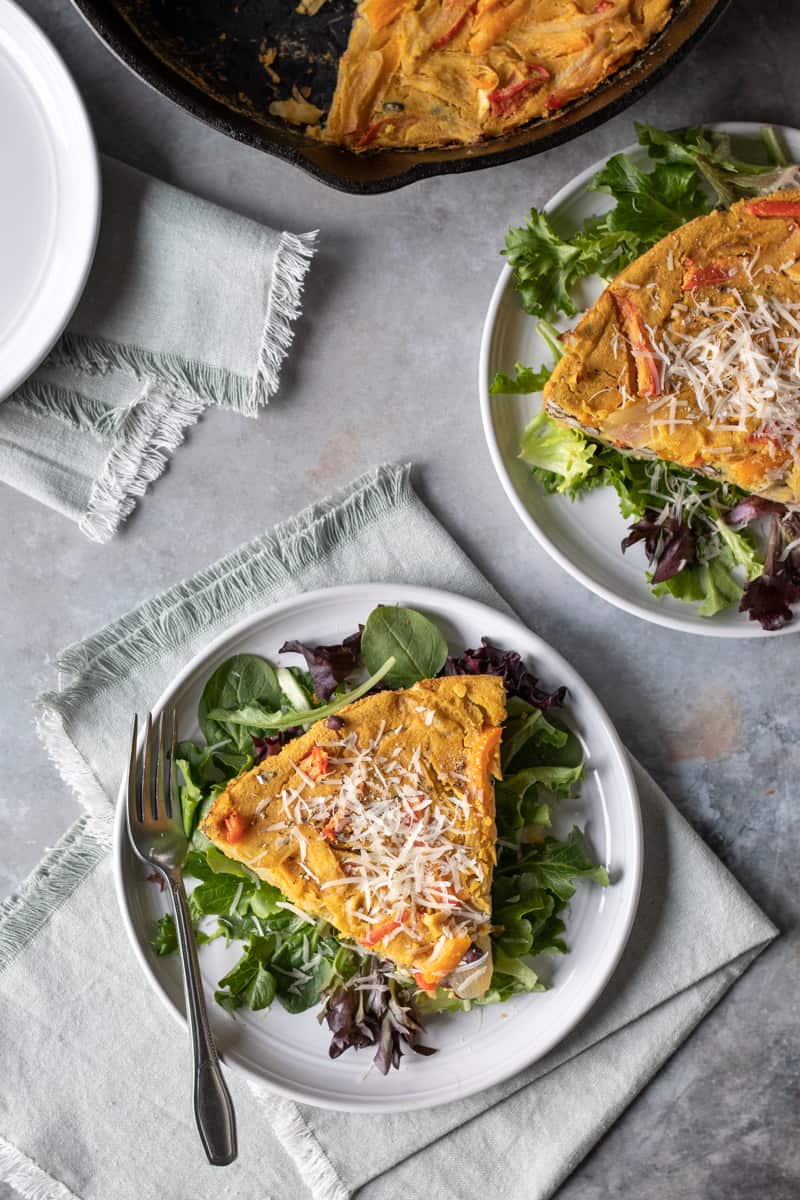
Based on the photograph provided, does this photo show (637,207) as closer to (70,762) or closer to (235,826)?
(235,826)

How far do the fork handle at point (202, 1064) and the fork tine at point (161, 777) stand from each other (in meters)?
0.15

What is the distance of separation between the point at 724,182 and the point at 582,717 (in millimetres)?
1289

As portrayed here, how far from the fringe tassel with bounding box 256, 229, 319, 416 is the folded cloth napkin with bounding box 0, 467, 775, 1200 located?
13.7 inches

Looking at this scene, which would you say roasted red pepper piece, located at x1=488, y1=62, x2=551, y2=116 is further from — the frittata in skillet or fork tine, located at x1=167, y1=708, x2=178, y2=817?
fork tine, located at x1=167, y1=708, x2=178, y2=817

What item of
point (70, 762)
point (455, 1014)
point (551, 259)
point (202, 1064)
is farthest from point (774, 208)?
point (202, 1064)

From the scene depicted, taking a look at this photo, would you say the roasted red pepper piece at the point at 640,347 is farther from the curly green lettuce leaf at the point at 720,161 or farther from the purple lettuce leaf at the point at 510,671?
the purple lettuce leaf at the point at 510,671

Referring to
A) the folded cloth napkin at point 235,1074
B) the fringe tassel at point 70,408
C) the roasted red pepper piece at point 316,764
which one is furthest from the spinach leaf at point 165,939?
the fringe tassel at point 70,408

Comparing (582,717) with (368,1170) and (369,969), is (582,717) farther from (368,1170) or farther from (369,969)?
(368,1170)

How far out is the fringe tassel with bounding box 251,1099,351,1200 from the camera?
2686mm

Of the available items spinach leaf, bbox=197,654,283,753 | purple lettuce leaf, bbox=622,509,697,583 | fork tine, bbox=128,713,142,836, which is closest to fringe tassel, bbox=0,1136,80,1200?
fork tine, bbox=128,713,142,836

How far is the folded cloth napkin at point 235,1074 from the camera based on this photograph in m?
2.68

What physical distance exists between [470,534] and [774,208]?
1.05 meters

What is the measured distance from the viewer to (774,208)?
2.21 meters

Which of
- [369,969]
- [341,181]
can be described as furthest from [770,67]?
[369,969]
